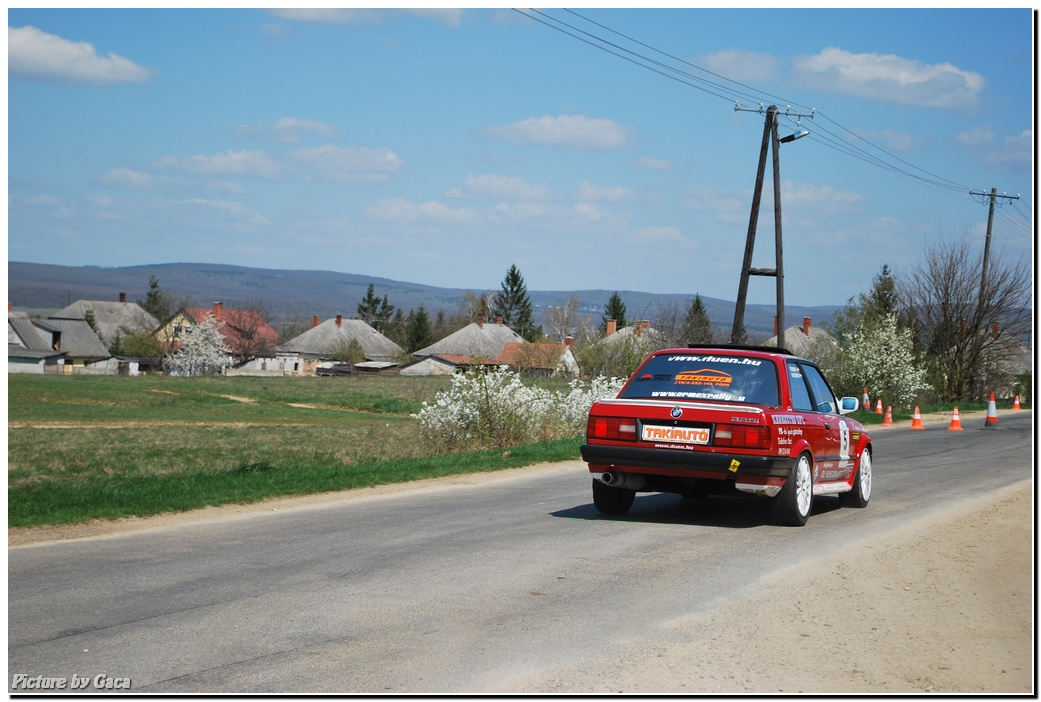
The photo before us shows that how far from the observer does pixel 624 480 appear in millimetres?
10578

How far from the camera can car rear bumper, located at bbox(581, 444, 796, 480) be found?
993cm

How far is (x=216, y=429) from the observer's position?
34.5 m

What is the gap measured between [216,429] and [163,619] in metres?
29.2

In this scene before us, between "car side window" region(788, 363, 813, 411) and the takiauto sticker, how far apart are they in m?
1.18

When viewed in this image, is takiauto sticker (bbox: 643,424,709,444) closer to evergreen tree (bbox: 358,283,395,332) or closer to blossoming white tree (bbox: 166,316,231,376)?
blossoming white tree (bbox: 166,316,231,376)

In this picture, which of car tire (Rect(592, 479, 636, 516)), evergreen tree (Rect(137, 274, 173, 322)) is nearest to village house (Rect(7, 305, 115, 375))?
evergreen tree (Rect(137, 274, 173, 322))

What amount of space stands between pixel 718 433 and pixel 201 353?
94.1m

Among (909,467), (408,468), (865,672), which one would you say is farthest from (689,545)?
(909,467)

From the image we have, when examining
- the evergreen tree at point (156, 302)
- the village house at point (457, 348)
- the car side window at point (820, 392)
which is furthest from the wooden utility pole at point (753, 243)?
the evergreen tree at point (156, 302)

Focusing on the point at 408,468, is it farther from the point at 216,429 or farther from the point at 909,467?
the point at 216,429

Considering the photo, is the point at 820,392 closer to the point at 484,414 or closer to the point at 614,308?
the point at 484,414

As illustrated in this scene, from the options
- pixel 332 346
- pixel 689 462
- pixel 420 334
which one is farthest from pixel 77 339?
pixel 689 462

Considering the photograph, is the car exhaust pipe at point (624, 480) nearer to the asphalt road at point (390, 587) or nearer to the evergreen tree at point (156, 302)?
the asphalt road at point (390, 587)

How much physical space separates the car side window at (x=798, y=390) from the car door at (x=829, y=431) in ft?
0.41
